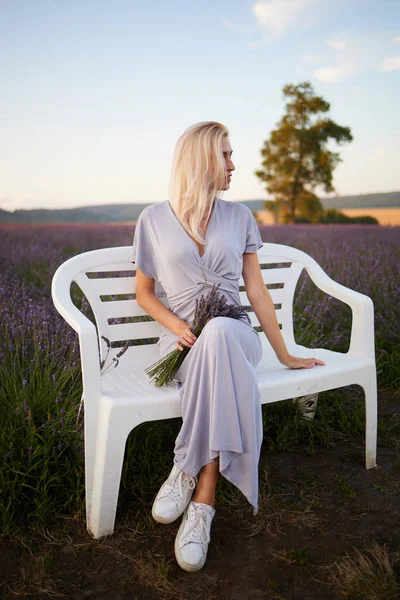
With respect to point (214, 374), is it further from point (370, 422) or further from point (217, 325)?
point (370, 422)

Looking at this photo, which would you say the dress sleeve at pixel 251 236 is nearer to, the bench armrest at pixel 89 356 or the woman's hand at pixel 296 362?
the woman's hand at pixel 296 362

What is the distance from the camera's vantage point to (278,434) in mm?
2604

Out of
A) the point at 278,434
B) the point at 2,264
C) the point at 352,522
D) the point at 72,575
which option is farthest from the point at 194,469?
the point at 2,264

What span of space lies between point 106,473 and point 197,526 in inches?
13.2

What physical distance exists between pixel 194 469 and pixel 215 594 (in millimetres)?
369

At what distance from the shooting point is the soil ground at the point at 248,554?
1668 millimetres

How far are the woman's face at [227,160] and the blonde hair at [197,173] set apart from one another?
0.03 metres

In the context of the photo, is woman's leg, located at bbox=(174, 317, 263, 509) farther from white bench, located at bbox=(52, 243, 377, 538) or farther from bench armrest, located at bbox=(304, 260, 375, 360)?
bench armrest, located at bbox=(304, 260, 375, 360)

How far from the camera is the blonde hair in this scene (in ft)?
7.15

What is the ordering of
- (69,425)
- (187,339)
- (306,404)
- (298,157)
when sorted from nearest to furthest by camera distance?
(187,339)
(69,425)
(306,404)
(298,157)

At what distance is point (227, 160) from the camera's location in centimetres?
226

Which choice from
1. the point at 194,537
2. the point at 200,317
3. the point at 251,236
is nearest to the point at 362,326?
the point at 251,236

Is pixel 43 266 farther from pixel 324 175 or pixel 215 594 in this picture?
pixel 324 175

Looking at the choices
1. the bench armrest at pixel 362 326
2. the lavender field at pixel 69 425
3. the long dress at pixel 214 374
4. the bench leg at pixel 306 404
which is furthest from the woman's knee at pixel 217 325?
the bench leg at pixel 306 404
